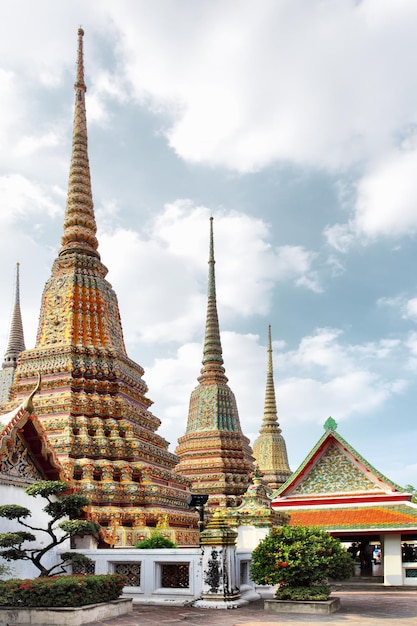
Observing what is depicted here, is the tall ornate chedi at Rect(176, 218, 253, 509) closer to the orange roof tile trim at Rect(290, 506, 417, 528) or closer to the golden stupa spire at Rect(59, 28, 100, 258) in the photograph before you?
the orange roof tile trim at Rect(290, 506, 417, 528)

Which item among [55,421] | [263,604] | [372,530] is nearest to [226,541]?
[263,604]

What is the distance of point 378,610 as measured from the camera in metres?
13.5

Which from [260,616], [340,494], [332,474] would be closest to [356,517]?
[340,494]

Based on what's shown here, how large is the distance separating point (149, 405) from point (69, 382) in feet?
15.3

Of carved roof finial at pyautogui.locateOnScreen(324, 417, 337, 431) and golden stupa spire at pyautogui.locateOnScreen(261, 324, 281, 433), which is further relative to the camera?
golden stupa spire at pyautogui.locateOnScreen(261, 324, 281, 433)

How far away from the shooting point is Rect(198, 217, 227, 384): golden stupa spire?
134 ft

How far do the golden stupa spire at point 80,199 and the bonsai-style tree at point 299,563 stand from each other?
18232 mm

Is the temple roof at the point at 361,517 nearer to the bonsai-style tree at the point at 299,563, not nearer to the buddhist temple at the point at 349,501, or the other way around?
the buddhist temple at the point at 349,501

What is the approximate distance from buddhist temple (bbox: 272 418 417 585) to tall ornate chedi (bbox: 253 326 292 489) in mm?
23234

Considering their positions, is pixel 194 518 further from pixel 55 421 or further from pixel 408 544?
pixel 408 544

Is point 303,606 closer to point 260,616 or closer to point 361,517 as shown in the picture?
point 260,616

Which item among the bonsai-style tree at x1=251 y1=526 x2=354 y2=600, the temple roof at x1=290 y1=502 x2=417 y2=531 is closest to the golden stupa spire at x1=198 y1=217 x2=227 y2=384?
the temple roof at x1=290 y1=502 x2=417 y2=531

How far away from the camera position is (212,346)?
41.9 metres

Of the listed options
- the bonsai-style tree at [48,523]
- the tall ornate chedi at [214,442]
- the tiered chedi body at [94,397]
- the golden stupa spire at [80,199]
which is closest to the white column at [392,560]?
the tiered chedi body at [94,397]
